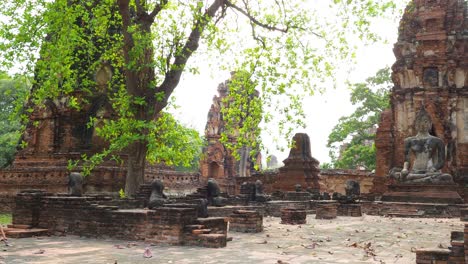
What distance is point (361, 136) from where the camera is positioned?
3869 cm

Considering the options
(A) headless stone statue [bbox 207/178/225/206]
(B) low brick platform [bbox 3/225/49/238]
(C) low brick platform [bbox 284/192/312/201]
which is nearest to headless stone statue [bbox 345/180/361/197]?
(C) low brick platform [bbox 284/192/312/201]

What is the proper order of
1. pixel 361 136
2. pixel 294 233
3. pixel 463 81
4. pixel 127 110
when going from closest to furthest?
pixel 294 233 → pixel 127 110 → pixel 463 81 → pixel 361 136

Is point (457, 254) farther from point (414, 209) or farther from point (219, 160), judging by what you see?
point (219, 160)

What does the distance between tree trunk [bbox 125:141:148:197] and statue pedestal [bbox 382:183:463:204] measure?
35.5 feet

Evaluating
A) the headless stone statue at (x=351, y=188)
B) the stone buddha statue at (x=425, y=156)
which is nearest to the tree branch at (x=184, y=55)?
the headless stone statue at (x=351, y=188)

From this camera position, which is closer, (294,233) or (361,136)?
(294,233)

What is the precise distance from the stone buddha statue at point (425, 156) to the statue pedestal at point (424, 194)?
231 millimetres

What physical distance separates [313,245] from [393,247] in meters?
1.43

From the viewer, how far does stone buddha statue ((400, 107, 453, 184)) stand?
19031 mm

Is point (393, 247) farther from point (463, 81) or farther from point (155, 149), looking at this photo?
point (463, 81)

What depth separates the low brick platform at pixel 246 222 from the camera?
1066 centimetres

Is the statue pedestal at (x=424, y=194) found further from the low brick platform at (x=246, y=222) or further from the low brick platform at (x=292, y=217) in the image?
the low brick platform at (x=246, y=222)

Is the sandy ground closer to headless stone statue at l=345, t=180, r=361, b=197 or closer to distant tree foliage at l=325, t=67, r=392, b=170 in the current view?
headless stone statue at l=345, t=180, r=361, b=197

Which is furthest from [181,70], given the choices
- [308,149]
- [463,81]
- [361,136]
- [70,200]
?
[361,136]
